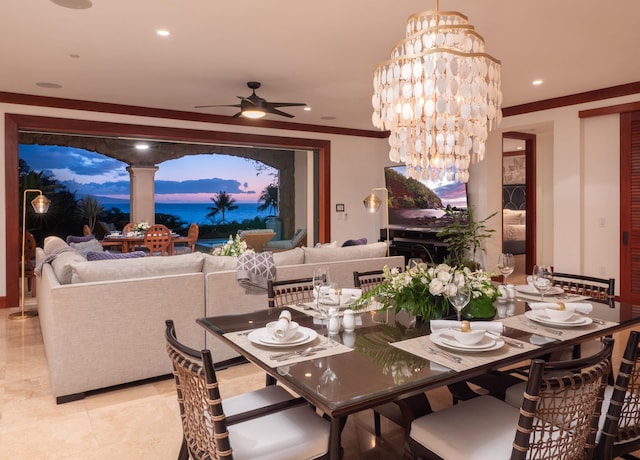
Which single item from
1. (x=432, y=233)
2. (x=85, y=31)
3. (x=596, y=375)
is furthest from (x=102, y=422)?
(x=432, y=233)

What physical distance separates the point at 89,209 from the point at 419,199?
753cm

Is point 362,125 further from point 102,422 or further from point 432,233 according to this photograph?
point 102,422

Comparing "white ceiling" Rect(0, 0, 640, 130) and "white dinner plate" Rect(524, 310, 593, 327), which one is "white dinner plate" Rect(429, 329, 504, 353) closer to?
"white dinner plate" Rect(524, 310, 593, 327)

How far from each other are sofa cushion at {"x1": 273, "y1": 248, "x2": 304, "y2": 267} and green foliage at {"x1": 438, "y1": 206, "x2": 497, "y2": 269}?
3.41 m

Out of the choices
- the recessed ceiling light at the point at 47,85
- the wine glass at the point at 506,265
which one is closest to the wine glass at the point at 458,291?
the wine glass at the point at 506,265

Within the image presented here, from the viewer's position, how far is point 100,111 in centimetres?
600

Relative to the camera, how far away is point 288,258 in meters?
3.73

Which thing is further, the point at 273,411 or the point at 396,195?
the point at 396,195

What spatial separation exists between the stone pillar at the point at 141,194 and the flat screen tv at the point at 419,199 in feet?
17.9

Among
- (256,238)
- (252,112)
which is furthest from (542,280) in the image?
(256,238)

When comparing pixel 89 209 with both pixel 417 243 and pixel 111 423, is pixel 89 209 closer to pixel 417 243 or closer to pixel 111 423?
pixel 417 243

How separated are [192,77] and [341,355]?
423cm

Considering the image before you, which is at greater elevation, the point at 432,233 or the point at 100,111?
the point at 100,111

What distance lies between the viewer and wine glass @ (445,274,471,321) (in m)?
1.80
